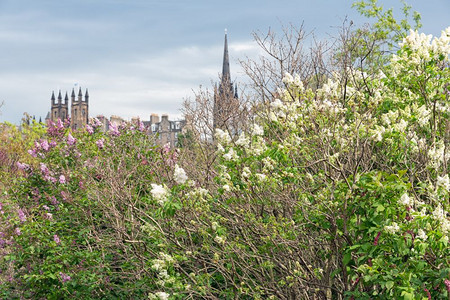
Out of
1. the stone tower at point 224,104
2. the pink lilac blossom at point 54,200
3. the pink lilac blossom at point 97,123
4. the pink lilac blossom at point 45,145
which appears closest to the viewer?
the pink lilac blossom at point 54,200

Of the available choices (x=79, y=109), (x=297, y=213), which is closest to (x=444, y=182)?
(x=297, y=213)

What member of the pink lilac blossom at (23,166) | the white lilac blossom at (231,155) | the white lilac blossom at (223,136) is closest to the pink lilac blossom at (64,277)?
the pink lilac blossom at (23,166)

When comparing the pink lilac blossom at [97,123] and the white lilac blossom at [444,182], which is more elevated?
the pink lilac blossom at [97,123]

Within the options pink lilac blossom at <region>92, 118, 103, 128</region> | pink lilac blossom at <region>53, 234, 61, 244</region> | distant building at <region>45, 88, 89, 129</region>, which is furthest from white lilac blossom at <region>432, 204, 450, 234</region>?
distant building at <region>45, 88, 89, 129</region>

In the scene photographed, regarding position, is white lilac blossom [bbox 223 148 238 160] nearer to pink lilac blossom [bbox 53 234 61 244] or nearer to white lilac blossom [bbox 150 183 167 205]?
white lilac blossom [bbox 150 183 167 205]

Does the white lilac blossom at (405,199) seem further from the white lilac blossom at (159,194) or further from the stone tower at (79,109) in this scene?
the stone tower at (79,109)

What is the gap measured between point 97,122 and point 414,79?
6.47 m

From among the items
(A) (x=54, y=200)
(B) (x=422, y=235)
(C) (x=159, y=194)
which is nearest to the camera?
(B) (x=422, y=235)

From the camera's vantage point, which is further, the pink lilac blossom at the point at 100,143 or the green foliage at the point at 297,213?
the pink lilac blossom at the point at 100,143

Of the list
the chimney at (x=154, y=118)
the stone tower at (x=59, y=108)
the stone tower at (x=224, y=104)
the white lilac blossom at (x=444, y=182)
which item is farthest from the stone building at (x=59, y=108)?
the white lilac blossom at (x=444, y=182)

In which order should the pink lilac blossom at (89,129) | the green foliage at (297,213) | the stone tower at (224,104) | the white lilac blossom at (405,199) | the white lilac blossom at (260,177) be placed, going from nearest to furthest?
the white lilac blossom at (405,199) → the green foliage at (297,213) → the white lilac blossom at (260,177) → the pink lilac blossom at (89,129) → the stone tower at (224,104)

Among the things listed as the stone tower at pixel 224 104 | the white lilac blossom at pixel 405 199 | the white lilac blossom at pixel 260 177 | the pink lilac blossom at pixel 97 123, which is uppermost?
the stone tower at pixel 224 104

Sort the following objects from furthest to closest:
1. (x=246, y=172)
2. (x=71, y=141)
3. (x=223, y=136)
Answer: (x=71, y=141) < (x=223, y=136) < (x=246, y=172)

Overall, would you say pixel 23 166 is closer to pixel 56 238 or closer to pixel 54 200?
pixel 54 200
